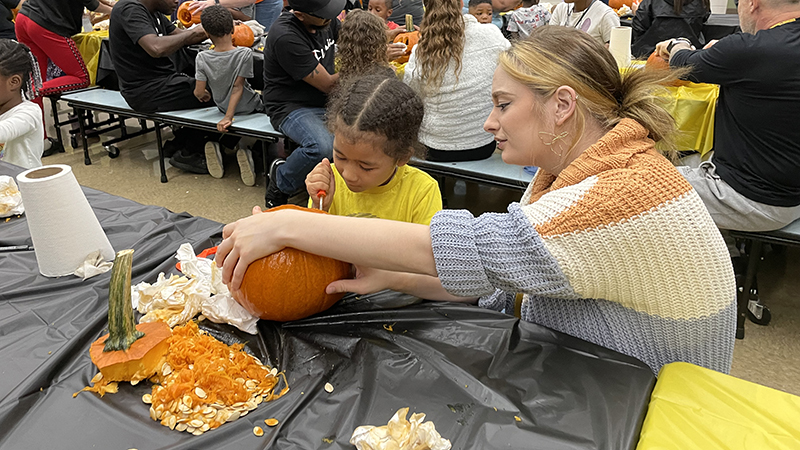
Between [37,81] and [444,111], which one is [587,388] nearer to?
[444,111]

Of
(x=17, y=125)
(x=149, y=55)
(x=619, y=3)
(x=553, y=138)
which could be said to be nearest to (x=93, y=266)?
(x=553, y=138)

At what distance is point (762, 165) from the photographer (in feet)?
6.79

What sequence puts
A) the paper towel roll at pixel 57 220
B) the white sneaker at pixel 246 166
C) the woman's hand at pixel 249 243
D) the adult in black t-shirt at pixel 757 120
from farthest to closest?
1. the white sneaker at pixel 246 166
2. the adult in black t-shirt at pixel 757 120
3. the paper towel roll at pixel 57 220
4. the woman's hand at pixel 249 243

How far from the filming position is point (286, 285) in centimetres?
104

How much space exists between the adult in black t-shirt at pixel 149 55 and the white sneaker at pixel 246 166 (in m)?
0.50

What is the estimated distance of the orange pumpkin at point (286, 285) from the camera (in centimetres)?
104

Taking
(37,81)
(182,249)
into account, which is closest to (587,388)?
(182,249)

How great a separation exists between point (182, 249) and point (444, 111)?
1.89 meters

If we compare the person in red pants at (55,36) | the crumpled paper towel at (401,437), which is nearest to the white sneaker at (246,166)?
the person in red pants at (55,36)

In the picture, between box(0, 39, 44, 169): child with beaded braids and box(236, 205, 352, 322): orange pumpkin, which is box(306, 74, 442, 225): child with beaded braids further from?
box(0, 39, 44, 169): child with beaded braids

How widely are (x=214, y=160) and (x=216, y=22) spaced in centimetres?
100

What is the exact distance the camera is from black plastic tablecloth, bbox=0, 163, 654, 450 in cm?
81

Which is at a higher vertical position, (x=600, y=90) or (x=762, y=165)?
(x=600, y=90)

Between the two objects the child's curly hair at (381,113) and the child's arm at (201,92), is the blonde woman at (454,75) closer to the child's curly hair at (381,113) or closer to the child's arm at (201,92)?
the child's curly hair at (381,113)
